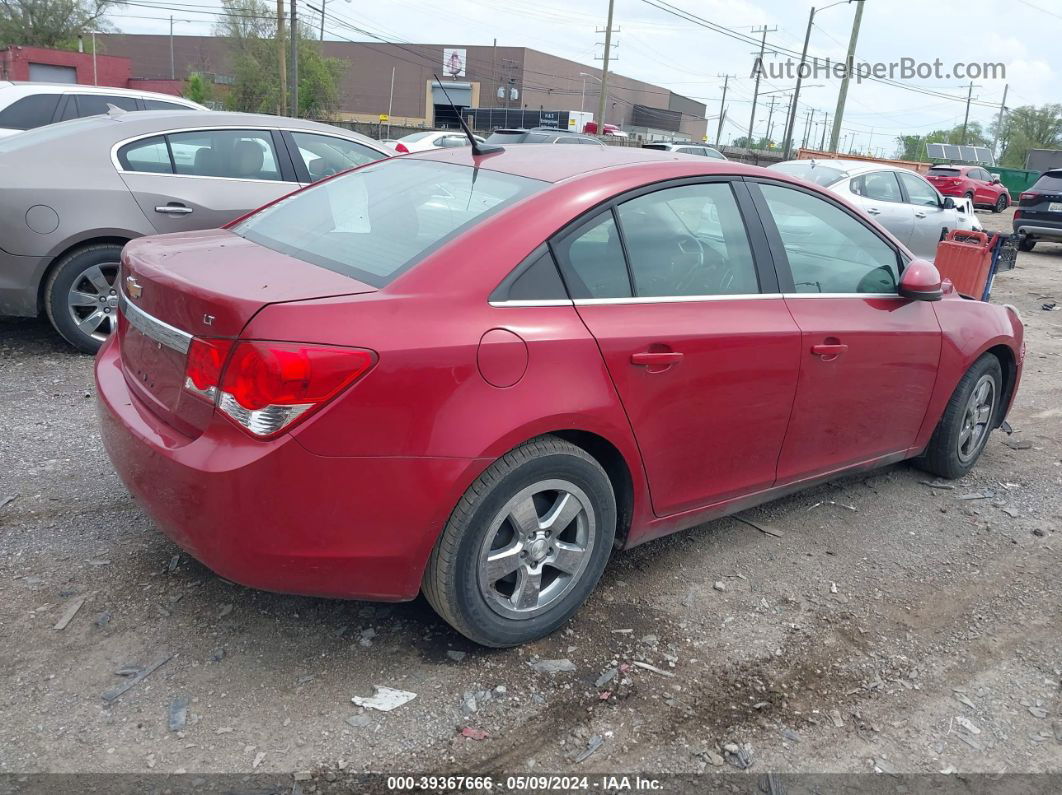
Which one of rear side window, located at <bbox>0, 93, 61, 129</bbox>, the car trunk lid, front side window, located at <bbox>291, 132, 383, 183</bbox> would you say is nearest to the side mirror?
the car trunk lid

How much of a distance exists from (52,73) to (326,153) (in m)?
50.6

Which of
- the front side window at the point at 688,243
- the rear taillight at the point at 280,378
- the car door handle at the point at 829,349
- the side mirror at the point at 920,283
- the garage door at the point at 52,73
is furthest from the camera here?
the garage door at the point at 52,73

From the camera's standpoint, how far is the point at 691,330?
10.4ft

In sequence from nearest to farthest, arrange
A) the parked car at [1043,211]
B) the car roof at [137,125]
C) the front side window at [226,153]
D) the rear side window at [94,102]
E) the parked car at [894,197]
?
the car roof at [137,125] → the front side window at [226,153] → the rear side window at [94,102] → the parked car at [894,197] → the parked car at [1043,211]

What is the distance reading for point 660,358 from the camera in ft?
10.0

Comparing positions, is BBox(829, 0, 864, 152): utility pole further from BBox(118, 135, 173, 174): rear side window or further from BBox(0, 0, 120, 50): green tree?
BBox(0, 0, 120, 50): green tree

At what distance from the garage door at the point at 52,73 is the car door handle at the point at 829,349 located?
172ft

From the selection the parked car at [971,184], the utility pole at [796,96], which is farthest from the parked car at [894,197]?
the utility pole at [796,96]

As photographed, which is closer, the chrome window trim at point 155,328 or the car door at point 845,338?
the chrome window trim at point 155,328

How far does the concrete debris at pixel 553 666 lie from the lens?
292 cm

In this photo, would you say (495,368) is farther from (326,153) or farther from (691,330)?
(326,153)

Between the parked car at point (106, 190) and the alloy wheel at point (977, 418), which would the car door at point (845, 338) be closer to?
the alloy wheel at point (977, 418)

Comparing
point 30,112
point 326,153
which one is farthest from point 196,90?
point 326,153

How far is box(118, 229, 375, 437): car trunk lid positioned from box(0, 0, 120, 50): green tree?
65.7 m
